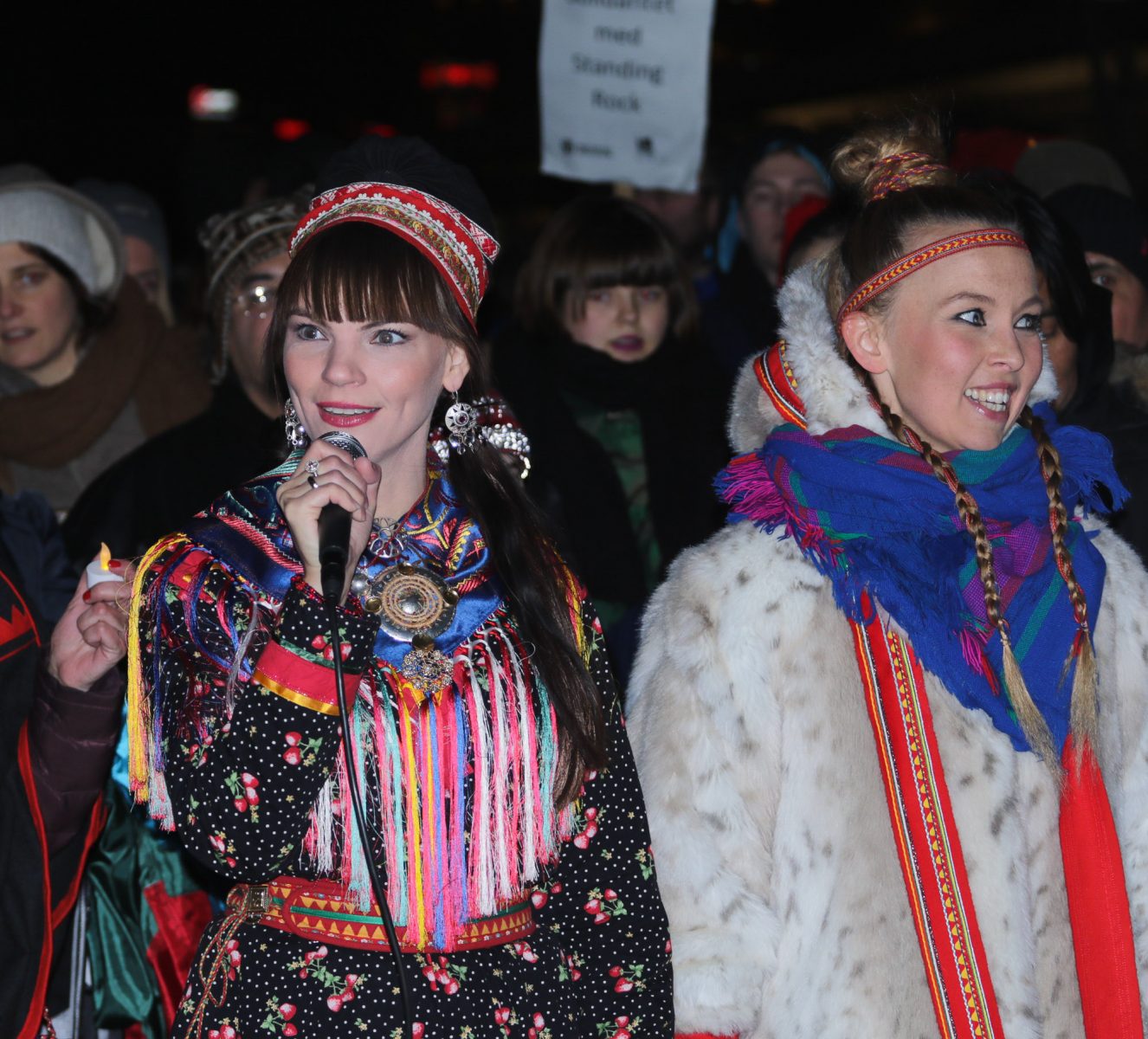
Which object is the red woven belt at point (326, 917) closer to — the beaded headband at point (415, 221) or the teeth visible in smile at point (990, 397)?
the beaded headband at point (415, 221)

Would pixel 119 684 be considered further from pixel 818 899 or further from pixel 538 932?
pixel 818 899

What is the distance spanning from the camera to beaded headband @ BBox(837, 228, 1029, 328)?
2.74 meters

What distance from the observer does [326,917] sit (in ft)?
7.45

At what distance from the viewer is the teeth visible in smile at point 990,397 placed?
271 cm

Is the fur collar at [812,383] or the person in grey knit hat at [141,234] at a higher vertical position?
the person in grey knit hat at [141,234]

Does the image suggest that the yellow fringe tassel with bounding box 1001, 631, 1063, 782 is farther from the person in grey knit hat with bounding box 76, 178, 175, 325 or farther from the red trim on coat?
the person in grey knit hat with bounding box 76, 178, 175, 325

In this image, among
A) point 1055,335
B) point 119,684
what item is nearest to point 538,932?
point 119,684

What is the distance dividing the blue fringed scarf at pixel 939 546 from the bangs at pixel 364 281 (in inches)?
29.1

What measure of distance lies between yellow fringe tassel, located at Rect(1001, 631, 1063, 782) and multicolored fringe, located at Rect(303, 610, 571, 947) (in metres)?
0.84

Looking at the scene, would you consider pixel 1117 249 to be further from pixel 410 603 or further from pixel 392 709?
pixel 392 709

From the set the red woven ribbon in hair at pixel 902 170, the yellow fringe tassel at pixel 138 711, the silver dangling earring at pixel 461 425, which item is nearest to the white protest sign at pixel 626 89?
the red woven ribbon in hair at pixel 902 170

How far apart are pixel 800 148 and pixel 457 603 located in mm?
3872

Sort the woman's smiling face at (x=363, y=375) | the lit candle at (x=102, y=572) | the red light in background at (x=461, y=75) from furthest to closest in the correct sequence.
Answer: the red light in background at (x=461, y=75)
the lit candle at (x=102, y=572)
the woman's smiling face at (x=363, y=375)

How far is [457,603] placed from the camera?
247 centimetres
